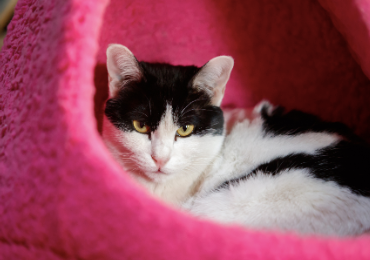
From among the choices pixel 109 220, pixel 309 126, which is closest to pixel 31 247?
pixel 109 220

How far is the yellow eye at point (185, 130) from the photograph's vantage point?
0.97 m

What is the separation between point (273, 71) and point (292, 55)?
0.38ft

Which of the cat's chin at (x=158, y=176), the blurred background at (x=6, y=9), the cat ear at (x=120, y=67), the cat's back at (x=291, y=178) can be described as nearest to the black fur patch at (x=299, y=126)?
the cat's back at (x=291, y=178)

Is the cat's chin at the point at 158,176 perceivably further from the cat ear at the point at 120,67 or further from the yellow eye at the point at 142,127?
the cat ear at the point at 120,67

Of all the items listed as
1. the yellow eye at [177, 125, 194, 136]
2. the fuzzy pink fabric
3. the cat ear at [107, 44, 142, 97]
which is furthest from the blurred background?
the yellow eye at [177, 125, 194, 136]

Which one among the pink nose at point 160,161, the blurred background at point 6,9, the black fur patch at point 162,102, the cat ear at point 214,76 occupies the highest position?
the blurred background at point 6,9

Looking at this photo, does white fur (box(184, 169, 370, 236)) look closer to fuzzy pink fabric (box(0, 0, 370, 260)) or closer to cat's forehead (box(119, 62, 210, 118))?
fuzzy pink fabric (box(0, 0, 370, 260))

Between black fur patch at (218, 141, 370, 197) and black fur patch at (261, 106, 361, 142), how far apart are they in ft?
0.30

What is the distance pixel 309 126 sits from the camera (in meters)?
1.08

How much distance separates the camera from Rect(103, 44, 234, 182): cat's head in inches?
36.0

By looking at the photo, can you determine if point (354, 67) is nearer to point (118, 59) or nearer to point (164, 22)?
point (164, 22)

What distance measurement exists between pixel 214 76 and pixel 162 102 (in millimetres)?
231

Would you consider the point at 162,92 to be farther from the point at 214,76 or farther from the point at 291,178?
the point at 291,178

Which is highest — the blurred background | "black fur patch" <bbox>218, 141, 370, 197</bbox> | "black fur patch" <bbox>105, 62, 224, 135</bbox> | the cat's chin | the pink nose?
the blurred background
